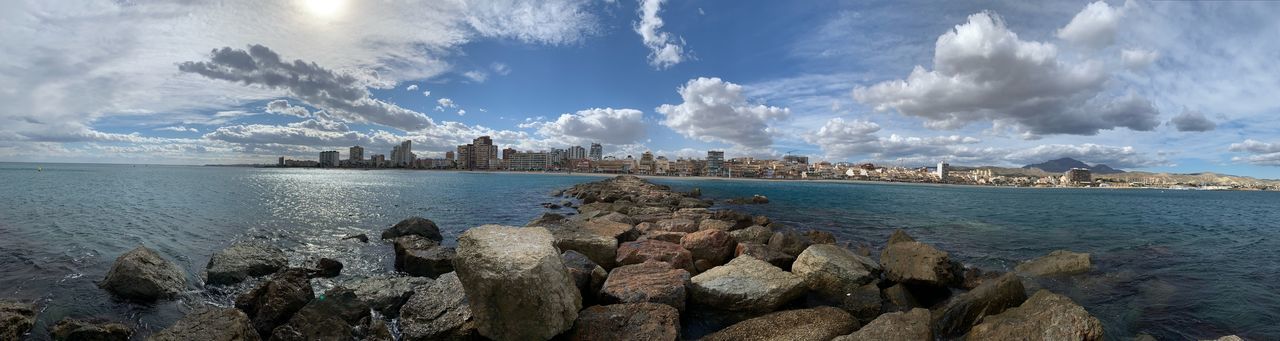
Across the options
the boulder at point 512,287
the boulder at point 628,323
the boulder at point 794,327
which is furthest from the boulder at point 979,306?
the boulder at point 512,287

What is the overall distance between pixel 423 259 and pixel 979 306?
1214cm

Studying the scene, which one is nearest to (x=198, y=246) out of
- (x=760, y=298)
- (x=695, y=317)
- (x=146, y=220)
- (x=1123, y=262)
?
(x=146, y=220)

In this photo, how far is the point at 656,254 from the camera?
11820mm

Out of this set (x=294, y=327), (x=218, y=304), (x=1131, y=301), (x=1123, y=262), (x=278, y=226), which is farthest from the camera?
(x=278, y=226)

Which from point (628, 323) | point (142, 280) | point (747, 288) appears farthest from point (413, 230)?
point (747, 288)

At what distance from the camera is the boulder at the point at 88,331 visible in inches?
302

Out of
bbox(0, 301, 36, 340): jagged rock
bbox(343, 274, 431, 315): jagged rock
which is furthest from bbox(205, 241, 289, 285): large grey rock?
bbox(343, 274, 431, 315): jagged rock

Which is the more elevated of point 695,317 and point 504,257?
point 504,257

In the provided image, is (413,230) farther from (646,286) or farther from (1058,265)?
(1058,265)

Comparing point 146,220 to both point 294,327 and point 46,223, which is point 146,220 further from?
point 294,327

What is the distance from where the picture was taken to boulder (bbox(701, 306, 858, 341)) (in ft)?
23.6

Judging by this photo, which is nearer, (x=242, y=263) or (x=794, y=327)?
(x=794, y=327)

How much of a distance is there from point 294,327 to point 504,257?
3860 mm

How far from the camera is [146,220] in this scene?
24.3 metres
